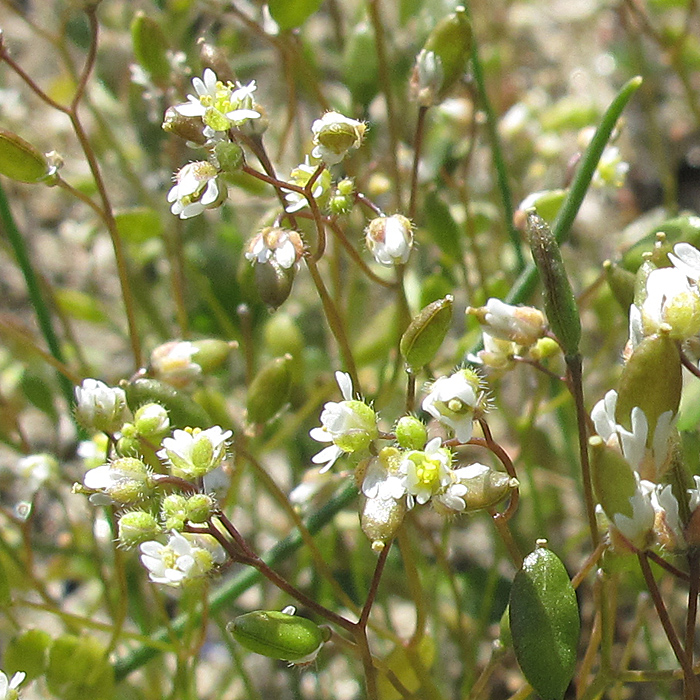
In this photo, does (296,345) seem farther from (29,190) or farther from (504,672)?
(29,190)

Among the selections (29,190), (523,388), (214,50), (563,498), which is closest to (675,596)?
(563,498)

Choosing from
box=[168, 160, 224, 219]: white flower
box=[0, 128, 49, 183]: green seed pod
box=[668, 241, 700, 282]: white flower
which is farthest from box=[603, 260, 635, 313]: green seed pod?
box=[0, 128, 49, 183]: green seed pod

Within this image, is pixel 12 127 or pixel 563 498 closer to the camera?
pixel 563 498

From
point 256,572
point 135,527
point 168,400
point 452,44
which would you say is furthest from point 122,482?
point 452,44

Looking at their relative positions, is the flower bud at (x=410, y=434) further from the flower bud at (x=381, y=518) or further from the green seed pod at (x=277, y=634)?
the green seed pod at (x=277, y=634)

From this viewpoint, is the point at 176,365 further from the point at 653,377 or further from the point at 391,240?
the point at 653,377
